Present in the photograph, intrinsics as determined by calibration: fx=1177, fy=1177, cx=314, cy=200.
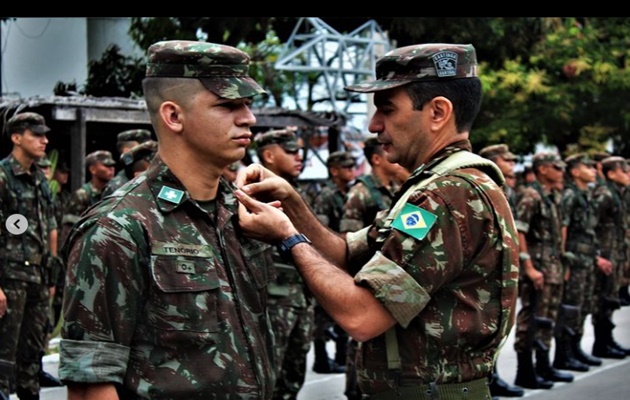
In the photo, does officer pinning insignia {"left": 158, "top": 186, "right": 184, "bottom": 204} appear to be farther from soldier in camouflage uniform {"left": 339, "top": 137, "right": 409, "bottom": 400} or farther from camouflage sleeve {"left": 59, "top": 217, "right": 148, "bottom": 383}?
soldier in camouflage uniform {"left": 339, "top": 137, "right": 409, "bottom": 400}

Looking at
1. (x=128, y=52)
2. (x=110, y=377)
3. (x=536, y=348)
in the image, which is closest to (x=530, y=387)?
(x=536, y=348)

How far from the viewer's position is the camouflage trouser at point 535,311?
10891mm

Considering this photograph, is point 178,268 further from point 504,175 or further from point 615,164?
point 615,164

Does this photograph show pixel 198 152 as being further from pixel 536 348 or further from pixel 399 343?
pixel 536 348

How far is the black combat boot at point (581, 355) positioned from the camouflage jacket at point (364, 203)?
3850 mm

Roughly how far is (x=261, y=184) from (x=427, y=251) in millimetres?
629

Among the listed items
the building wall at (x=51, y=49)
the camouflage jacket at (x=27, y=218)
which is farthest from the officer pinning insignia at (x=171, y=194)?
the building wall at (x=51, y=49)

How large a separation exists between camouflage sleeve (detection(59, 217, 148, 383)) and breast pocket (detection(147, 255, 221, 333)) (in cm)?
6

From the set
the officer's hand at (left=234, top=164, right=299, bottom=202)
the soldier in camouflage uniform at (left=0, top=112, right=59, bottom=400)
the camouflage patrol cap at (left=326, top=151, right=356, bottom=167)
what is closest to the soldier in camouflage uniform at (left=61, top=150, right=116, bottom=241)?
the soldier in camouflage uniform at (left=0, top=112, right=59, bottom=400)

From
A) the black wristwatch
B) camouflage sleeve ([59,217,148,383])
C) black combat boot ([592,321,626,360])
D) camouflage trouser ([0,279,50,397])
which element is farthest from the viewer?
black combat boot ([592,321,626,360])


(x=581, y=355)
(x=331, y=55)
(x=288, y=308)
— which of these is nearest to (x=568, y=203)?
(x=581, y=355)

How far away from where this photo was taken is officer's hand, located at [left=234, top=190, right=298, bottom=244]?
3.67 meters

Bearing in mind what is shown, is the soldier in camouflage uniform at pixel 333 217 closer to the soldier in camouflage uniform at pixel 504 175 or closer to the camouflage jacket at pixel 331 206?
the camouflage jacket at pixel 331 206

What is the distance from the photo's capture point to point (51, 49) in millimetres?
18375
